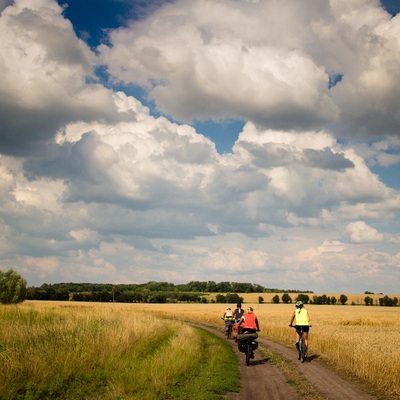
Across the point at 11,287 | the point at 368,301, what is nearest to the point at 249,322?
the point at 11,287

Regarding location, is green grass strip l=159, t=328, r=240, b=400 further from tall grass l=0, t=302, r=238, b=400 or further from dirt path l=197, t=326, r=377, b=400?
dirt path l=197, t=326, r=377, b=400

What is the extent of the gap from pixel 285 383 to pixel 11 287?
66049mm

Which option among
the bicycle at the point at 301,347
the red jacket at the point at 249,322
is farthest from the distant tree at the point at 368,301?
the red jacket at the point at 249,322

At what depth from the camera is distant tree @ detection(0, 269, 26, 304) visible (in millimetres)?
67000

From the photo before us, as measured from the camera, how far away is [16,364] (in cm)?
1129

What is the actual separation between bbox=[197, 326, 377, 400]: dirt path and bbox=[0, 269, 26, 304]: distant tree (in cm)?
6060

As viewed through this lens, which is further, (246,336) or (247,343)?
(246,336)

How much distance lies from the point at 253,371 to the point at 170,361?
9.74 ft

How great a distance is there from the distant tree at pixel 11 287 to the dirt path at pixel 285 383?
60.6 m

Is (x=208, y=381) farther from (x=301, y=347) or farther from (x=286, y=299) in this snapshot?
(x=286, y=299)

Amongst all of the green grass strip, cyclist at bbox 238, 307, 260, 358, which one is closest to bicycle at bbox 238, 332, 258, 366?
cyclist at bbox 238, 307, 260, 358

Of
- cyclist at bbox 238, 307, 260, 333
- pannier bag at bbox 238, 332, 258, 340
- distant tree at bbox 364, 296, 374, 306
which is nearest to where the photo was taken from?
pannier bag at bbox 238, 332, 258, 340

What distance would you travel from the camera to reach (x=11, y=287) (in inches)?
2682

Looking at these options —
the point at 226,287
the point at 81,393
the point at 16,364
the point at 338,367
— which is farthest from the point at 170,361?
the point at 226,287
